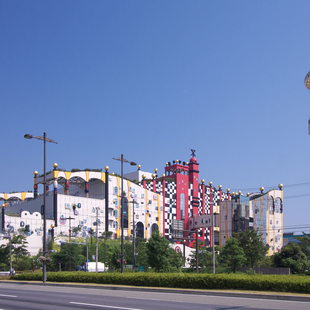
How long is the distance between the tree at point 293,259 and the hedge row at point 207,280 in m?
42.9

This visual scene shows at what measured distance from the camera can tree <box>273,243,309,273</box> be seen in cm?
6825

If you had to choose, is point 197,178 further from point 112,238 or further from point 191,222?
point 112,238

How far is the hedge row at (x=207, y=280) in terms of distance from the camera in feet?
72.5

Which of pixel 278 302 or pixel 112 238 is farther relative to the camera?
pixel 112 238

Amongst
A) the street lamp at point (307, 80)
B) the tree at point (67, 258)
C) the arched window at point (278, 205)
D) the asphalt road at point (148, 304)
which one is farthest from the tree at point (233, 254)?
the arched window at point (278, 205)

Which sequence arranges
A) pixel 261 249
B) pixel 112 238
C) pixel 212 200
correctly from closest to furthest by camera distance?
pixel 261 249, pixel 112 238, pixel 212 200

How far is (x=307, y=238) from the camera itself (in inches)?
2736

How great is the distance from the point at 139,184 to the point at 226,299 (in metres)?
82.4

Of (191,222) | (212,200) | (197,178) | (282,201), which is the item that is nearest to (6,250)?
(191,222)

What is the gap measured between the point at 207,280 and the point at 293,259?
159 ft

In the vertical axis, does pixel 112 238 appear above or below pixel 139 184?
below

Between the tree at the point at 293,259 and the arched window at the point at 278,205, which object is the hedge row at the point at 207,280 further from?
the arched window at the point at 278,205

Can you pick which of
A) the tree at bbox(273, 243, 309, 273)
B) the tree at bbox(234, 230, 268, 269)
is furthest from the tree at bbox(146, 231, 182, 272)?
the tree at bbox(273, 243, 309, 273)

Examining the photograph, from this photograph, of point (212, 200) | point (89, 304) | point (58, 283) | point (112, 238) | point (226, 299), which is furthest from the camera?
point (212, 200)
